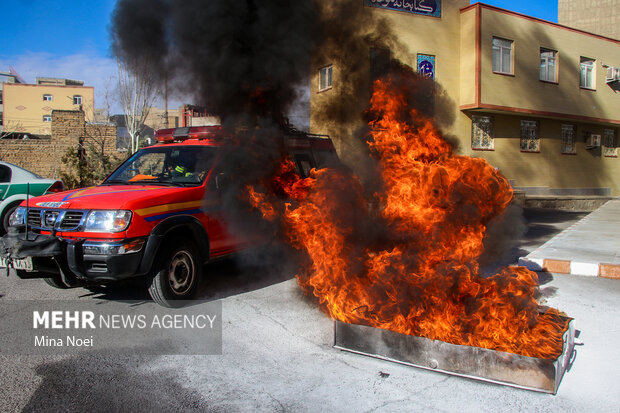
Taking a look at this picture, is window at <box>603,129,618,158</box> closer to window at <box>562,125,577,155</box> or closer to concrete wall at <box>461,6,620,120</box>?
concrete wall at <box>461,6,620,120</box>

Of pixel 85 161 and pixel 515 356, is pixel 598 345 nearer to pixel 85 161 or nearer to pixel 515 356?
pixel 515 356

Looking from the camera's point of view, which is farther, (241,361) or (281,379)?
(241,361)

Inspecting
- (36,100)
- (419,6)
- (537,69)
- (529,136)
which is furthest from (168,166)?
(36,100)

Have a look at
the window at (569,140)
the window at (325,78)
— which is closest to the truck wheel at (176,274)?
the window at (325,78)

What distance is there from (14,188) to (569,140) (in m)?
22.2

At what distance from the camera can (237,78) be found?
19.4 ft

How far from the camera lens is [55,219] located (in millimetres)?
4879

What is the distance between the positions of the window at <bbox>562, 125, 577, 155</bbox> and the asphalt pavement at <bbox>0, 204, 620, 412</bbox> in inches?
742

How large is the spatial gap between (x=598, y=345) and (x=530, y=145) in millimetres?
17786

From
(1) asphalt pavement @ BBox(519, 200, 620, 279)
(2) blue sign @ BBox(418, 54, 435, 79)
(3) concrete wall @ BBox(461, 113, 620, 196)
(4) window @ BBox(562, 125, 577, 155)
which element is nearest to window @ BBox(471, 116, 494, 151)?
(3) concrete wall @ BBox(461, 113, 620, 196)

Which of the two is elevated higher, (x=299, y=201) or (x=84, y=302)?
(x=299, y=201)

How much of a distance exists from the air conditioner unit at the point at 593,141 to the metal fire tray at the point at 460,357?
21935mm

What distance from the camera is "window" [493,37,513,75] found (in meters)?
18.2

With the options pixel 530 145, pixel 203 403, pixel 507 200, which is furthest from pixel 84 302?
pixel 530 145
